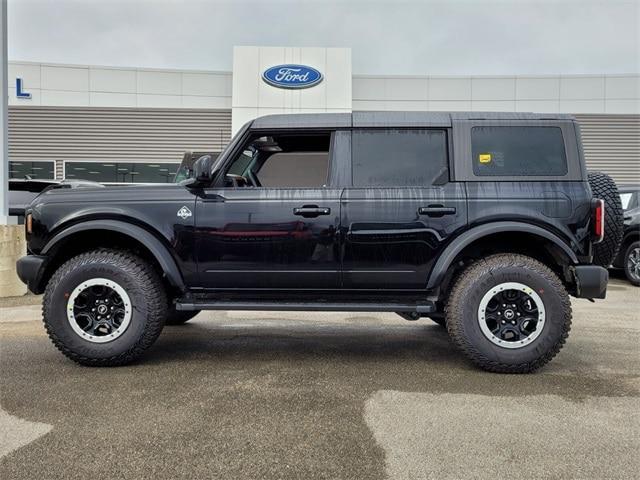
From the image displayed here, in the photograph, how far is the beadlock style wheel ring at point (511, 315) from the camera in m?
3.52

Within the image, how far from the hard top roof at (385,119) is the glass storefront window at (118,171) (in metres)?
17.3

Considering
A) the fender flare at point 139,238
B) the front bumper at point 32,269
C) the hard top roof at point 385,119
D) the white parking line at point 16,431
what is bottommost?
the white parking line at point 16,431

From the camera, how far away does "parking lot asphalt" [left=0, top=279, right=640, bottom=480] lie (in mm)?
2275

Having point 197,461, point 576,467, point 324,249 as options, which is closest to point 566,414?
point 576,467

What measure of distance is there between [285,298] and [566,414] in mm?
2083

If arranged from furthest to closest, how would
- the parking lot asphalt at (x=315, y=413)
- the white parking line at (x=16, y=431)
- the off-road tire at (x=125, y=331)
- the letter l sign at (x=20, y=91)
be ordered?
the letter l sign at (x=20, y=91), the off-road tire at (x=125, y=331), the white parking line at (x=16, y=431), the parking lot asphalt at (x=315, y=413)

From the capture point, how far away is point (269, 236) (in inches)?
145

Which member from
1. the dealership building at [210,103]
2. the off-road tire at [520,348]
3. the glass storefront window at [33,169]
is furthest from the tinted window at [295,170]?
the glass storefront window at [33,169]

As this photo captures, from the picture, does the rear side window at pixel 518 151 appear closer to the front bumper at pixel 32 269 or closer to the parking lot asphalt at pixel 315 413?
the parking lot asphalt at pixel 315 413

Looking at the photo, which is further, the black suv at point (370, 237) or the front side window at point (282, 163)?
the front side window at point (282, 163)

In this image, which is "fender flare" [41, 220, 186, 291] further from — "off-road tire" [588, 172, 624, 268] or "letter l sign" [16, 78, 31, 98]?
"letter l sign" [16, 78, 31, 98]

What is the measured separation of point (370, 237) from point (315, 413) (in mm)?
1398

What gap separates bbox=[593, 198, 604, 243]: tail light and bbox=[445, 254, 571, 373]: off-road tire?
44 cm

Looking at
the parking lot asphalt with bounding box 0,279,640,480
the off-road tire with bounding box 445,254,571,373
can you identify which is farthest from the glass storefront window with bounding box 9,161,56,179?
the off-road tire with bounding box 445,254,571,373
